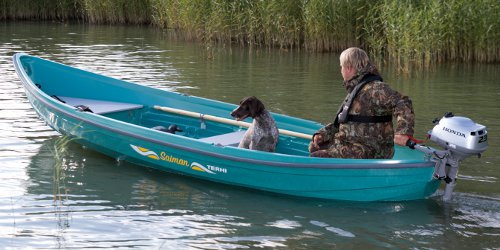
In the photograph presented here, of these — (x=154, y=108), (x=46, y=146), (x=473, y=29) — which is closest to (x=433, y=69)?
(x=473, y=29)

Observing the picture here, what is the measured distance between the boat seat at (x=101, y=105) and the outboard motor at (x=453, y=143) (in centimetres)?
409

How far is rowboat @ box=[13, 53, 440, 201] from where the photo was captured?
7422mm

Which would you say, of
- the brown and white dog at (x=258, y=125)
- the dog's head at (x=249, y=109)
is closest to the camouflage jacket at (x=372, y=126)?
the brown and white dog at (x=258, y=125)

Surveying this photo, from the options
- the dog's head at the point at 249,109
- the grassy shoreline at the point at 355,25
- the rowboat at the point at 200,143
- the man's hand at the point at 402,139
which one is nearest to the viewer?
the man's hand at the point at 402,139

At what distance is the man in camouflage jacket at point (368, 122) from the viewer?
7.19 metres

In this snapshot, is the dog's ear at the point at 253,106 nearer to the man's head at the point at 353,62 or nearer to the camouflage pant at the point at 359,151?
the camouflage pant at the point at 359,151

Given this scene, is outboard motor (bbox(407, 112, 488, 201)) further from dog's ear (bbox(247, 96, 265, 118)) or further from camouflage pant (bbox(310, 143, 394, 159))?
dog's ear (bbox(247, 96, 265, 118))

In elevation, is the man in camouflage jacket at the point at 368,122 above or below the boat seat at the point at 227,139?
above

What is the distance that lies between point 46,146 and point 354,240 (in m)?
4.49

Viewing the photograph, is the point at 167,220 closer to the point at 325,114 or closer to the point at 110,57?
the point at 325,114

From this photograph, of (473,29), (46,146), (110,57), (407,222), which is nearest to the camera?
(407,222)

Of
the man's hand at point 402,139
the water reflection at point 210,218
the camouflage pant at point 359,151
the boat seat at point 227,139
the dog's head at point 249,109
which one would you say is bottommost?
the water reflection at point 210,218

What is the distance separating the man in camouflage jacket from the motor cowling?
0.94 ft

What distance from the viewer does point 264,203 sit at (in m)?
7.77
